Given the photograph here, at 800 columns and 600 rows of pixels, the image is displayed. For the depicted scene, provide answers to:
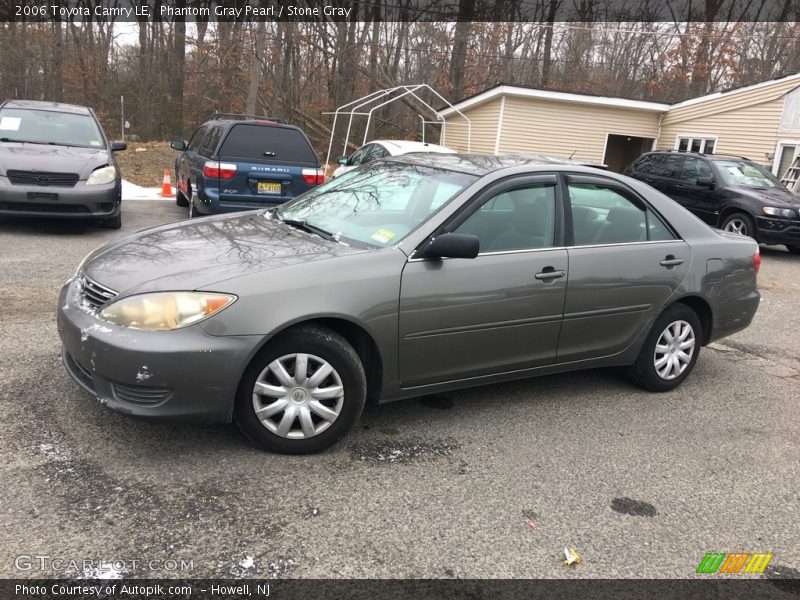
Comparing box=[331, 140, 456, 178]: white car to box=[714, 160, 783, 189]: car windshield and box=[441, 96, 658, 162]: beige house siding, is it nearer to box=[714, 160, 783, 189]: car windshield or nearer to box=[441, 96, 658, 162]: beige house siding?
box=[714, 160, 783, 189]: car windshield

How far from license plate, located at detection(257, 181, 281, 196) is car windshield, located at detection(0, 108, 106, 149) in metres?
2.49

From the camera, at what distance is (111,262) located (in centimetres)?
353

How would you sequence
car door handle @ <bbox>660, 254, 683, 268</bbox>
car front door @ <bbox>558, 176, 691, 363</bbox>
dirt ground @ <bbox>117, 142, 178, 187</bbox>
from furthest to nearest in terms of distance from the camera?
dirt ground @ <bbox>117, 142, 178, 187</bbox> → car door handle @ <bbox>660, 254, 683, 268</bbox> → car front door @ <bbox>558, 176, 691, 363</bbox>

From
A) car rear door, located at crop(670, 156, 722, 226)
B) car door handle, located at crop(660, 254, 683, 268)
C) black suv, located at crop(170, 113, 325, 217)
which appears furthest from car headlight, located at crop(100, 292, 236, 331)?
car rear door, located at crop(670, 156, 722, 226)

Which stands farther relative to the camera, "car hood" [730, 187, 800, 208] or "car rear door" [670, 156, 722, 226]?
"car rear door" [670, 156, 722, 226]

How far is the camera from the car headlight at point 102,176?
8211 millimetres

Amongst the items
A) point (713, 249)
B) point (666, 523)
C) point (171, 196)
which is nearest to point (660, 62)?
point (171, 196)

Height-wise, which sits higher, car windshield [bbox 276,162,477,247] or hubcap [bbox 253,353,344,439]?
car windshield [bbox 276,162,477,247]

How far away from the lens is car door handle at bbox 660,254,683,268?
4.46m

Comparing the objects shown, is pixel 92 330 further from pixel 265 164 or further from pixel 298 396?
pixel 265 164

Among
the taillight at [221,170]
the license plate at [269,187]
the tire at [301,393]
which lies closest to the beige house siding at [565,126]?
the license plate at [269,187]

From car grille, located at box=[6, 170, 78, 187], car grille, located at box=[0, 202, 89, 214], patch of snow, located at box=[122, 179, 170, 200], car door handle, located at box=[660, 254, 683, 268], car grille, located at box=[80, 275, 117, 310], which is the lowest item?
patch of snow, located at box=[122, 179, 170, 200]

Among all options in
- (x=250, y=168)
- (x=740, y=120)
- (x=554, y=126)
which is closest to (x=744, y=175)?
(x=740, y=120)

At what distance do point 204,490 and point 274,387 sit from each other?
1.89 ft
